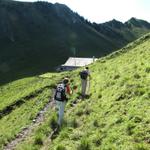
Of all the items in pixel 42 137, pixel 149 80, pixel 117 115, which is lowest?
pixel 42 137

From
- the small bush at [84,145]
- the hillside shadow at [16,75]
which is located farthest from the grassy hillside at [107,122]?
the hillside shadow at [16,75]

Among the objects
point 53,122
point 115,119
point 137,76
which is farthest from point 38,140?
point 137,76

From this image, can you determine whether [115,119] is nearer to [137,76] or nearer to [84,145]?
[84,145]

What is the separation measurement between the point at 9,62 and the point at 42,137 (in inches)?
6908

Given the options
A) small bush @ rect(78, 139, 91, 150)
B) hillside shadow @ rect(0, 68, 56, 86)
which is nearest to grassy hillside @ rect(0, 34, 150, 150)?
small bush @ rect(78, 139, 91, 150)

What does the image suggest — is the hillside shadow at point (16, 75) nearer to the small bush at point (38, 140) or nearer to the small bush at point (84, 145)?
the small bush at point (38, 140)

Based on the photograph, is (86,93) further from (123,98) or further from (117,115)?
(117,115)

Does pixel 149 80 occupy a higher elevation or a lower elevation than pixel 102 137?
higher

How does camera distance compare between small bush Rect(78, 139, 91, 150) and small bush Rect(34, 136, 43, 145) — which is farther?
small bush Rect(34, 136, 43, 145)

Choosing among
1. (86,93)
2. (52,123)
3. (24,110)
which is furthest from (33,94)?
(52,123)

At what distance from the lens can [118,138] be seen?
17094 millimetres

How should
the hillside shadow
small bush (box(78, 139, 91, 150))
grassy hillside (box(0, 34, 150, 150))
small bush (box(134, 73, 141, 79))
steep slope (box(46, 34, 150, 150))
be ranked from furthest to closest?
the hillside shadow < small bush (box(134, 73, 141, 79)) < small bush (box(78, 139, 91, 150)) < grassy hillside (box(0, 34, 150, 150)) < steep slope (box(46, 34, 150, 150))

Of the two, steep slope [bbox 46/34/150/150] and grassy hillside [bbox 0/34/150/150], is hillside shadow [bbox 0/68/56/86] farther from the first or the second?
steep slope [bbox 46/34/150/150]

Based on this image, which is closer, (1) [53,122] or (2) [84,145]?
(2) [84,145]
